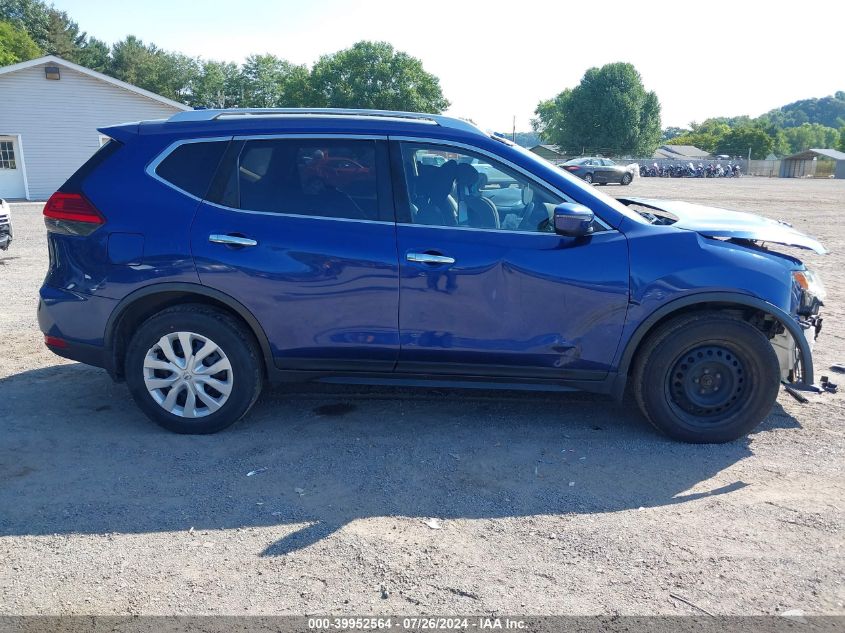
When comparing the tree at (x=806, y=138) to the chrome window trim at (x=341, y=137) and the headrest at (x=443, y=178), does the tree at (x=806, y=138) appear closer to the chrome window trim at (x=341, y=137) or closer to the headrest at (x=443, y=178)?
the chrome window trim at (x=341, y=137)

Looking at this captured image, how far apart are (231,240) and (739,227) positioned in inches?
127

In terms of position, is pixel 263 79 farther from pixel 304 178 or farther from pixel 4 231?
pixel 304 178

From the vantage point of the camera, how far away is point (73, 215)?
443 cm

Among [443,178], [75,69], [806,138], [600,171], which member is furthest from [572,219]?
[806,138]

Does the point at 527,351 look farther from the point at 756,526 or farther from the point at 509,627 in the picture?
the point at 509,627

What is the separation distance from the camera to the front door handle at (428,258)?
4.21 metres

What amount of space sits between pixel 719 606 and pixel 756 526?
0.77m

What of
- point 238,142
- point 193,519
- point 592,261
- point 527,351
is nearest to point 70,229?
point 238,142

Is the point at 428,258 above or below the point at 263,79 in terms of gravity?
below

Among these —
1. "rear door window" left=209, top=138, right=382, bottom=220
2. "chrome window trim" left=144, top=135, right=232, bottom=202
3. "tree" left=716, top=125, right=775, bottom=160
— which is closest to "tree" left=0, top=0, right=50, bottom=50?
"chrome window trim" left=144, top=135, right=232, bottom=202

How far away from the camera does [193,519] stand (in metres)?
3.50

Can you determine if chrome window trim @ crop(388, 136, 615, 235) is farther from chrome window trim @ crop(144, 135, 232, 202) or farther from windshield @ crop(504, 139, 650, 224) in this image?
chrome window trim @ crop(144, 135, 232, 202)

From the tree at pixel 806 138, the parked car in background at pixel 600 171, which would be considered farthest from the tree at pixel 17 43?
the tree at pixel 806 138

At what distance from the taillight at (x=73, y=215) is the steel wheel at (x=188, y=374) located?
0.85 meters
